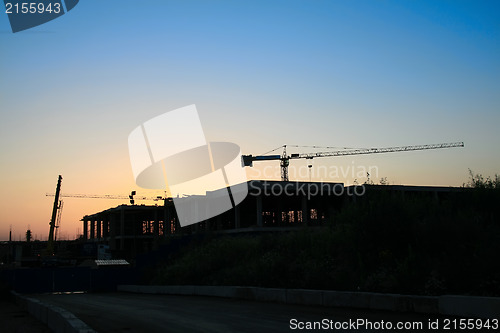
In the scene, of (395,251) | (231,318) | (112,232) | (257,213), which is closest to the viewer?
(231,318)

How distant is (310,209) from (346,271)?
184 ft

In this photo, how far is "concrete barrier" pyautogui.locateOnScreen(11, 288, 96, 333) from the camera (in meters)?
10.8

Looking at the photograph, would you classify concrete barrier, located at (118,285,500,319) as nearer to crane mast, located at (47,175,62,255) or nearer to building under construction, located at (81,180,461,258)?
building under construction, located at (81,180,461,258)

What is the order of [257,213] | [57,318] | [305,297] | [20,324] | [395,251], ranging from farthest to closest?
[257,213]
[395,251]
[305,297]
[20,324]
[57,318]

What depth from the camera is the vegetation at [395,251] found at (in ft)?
48.5

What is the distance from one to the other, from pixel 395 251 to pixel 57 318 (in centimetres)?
1150

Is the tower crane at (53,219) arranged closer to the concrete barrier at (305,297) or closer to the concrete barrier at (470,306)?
the concrete barrier at (305,297)

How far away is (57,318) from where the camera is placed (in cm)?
1360

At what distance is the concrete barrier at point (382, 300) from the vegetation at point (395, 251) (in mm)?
1031

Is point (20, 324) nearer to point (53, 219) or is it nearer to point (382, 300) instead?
point (382, 300)

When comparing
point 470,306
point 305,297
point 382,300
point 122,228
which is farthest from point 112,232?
point 470,306

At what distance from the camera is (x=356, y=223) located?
19.9m

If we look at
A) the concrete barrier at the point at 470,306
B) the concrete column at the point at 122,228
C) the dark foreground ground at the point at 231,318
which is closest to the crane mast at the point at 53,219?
the concrete column at the point at 122,228

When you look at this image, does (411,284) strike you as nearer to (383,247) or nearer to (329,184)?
(383,247)
